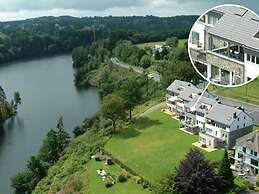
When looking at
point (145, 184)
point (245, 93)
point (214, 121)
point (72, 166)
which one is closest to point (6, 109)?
point (72, 166)

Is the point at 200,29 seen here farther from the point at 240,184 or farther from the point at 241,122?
the point at 241,122

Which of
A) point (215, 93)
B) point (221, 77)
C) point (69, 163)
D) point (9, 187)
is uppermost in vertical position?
point (221, 77)

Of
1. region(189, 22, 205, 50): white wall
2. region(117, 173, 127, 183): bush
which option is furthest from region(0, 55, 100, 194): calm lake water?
region(189, 22, 205, 50): white wall

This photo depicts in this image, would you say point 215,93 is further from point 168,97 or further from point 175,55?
point 175,55

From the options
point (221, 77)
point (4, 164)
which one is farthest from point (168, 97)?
point (221, 77)

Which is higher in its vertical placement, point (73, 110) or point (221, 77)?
point (221, 77)

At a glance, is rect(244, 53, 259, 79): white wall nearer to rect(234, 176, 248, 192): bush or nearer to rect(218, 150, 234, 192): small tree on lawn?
rect(218, 150, 234, 192): small tree on lawn

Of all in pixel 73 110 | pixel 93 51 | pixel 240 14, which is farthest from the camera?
pixel 93 51
